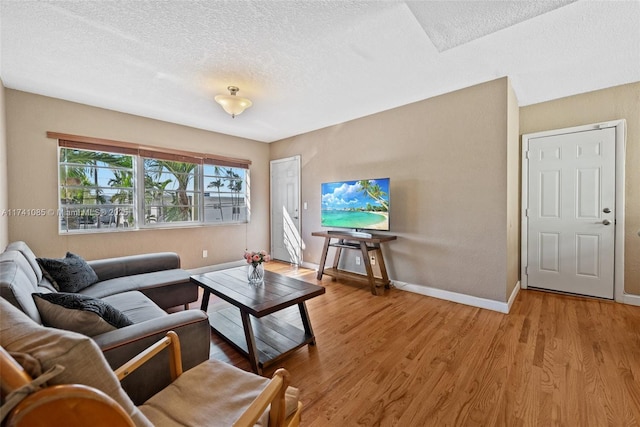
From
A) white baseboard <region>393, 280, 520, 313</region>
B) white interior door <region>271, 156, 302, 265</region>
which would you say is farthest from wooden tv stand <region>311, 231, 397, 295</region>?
white interior door <region>271, 156, 302, 265</region>

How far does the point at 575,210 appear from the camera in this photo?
10.6 feet

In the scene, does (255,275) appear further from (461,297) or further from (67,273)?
(461,297)

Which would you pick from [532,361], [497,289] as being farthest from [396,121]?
[532,361]

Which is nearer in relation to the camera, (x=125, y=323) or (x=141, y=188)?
(x=125, y=323)

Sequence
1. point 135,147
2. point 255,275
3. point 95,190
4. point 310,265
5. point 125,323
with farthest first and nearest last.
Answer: point 310,265
point 135,147
point 95,190
point 255,275
point 125,323

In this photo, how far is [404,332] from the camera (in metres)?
2.41

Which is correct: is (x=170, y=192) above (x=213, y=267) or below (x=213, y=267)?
above

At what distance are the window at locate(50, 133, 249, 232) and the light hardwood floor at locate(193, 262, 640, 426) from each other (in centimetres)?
258

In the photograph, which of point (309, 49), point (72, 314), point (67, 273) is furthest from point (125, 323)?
point (309, 49)

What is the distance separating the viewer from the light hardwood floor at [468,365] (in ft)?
4.91

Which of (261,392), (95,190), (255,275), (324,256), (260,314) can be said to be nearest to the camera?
(261,392)

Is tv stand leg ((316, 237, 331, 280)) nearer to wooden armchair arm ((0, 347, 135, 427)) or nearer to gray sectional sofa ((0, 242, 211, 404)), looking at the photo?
gray sectional sofa ((0, 242, 211, 404))

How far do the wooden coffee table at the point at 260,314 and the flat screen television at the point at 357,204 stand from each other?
1623mm

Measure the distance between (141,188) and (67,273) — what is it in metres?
1.91
